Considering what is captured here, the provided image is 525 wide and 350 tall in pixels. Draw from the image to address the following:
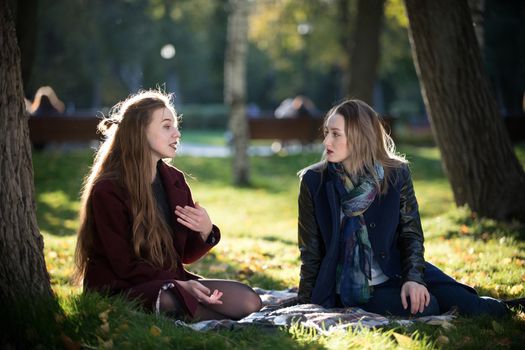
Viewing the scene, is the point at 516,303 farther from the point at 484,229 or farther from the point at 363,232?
the point at 484,229

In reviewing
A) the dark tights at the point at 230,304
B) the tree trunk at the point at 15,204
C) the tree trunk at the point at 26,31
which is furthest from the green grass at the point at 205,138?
the tree trunk at the point at 15,204

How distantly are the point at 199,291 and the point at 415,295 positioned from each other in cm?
143

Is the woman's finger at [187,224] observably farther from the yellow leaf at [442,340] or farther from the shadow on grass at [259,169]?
the shadow on grass at [259,169]

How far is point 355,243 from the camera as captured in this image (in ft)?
14.7

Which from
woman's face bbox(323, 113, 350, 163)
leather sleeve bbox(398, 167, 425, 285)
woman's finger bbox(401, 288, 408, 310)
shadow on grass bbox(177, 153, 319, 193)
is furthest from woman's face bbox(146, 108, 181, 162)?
shadow on grass bbox(177, 153, 319, 193)

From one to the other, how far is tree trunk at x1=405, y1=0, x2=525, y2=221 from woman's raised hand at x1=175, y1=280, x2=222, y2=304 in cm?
467

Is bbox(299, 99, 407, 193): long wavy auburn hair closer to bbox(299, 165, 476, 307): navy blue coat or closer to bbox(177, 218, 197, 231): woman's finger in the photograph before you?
bbox(299, 165, 476, 307): navy blue coat

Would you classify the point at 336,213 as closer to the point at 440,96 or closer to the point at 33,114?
the point at 440,96

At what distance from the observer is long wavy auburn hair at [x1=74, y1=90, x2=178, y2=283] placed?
4.25 meters

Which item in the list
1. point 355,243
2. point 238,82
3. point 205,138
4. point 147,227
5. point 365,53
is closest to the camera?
point 147,227

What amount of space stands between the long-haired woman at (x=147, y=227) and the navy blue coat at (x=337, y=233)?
49cm

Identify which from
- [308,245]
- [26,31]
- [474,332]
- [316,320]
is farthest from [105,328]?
[26,31]

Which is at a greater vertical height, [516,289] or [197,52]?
[197,52]

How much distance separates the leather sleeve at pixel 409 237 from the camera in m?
4.42
